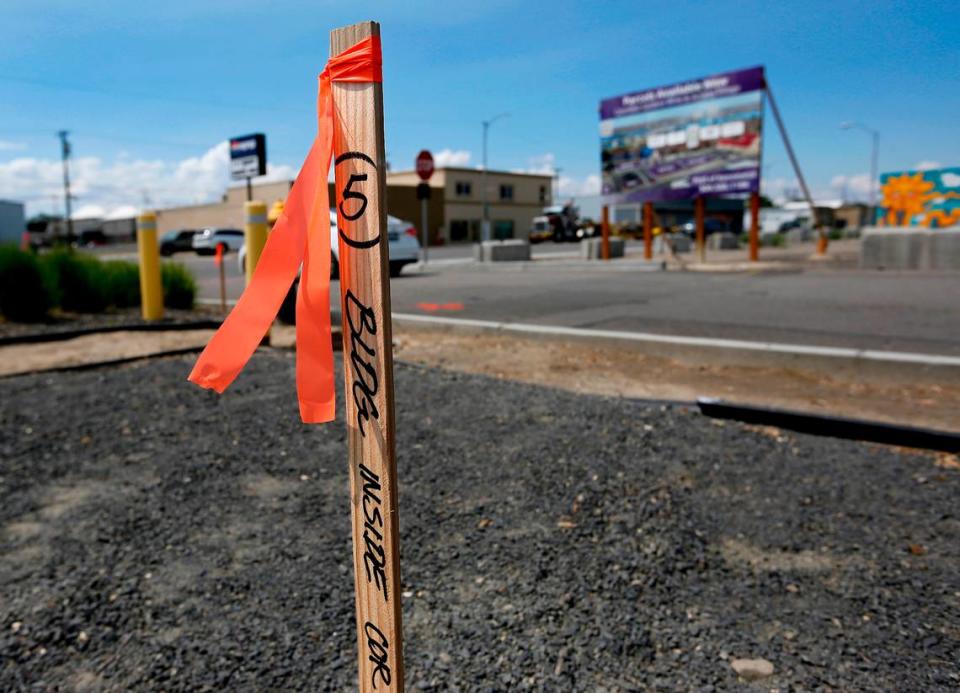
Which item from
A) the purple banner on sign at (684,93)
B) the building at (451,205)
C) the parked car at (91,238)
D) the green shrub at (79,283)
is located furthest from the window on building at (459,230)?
the green shrub at (79,283)

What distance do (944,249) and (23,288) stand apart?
1734cm

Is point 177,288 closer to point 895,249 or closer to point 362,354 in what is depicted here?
point 362,354

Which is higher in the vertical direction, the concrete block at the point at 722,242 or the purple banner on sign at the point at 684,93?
the purple banner on sign at the point at 684,93

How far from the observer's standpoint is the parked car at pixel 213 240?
38125mm

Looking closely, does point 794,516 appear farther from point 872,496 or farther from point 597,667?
point 597,667

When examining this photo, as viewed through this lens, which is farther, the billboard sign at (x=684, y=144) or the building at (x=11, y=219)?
the building at (x=11, y=219)

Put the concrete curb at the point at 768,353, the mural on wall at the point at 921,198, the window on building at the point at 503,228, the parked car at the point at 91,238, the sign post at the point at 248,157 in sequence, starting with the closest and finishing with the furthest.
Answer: the concrete curb at the point at 768,353 < the sign post at the point at 248,157 < the mural on wall at the point at 921,198 < the parked car at the point at 91,238 < the window on building at the point at 503,228

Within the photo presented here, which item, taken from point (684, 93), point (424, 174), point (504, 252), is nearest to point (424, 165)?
point (424, 174)

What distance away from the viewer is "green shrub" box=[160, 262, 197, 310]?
33.7 ft

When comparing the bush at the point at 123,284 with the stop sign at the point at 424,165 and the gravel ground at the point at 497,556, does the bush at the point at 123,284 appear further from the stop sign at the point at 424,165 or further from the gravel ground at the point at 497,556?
the stop sign at the point at 424,165

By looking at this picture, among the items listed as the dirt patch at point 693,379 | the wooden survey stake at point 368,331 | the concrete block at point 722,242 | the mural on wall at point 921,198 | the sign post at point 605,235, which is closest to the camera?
the wooden survey stake at point 368,331

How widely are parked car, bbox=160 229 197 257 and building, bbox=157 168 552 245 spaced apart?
9.45 metres

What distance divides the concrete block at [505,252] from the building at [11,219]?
33741 mm

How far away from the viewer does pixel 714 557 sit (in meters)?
2.75
